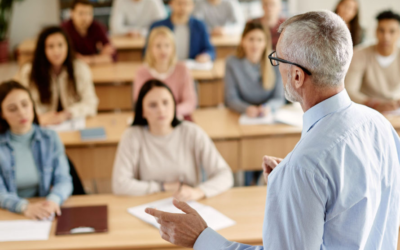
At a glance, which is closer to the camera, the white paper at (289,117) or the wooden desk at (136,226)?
the wooden desk at (136,226)

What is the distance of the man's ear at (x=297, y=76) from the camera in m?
1.16

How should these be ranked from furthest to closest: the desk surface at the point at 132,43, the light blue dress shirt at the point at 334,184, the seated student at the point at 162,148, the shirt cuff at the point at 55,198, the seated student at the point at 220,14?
the seated student at the point at 220,14
the desk surface at the point at 132,43
the seated student at the point at 162,148
the shirt cuff at the point at 55,198
the light blue dress shirt at the point at 334,184

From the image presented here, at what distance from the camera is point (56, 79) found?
145 inches

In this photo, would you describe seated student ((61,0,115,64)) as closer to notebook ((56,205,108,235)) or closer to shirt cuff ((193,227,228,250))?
notebook ((56,205,108,235))

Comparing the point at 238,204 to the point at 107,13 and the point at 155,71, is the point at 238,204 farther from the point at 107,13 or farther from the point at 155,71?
the point at 107,13

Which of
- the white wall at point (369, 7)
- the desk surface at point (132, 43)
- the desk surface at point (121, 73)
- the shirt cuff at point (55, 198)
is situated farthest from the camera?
the white wall at point (369, 7)

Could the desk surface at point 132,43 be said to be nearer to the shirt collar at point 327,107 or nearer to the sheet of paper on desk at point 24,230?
the sheet of paper on desk at point 24,230

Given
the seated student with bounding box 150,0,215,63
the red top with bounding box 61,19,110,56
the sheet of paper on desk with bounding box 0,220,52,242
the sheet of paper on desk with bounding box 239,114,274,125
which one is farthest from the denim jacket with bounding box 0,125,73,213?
the red top with bounding box 61,19,110,56

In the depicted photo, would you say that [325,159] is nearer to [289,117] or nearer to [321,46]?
[321,46]

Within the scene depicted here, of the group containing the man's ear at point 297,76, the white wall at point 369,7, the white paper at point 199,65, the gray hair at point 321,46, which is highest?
the white wall at point 369,7

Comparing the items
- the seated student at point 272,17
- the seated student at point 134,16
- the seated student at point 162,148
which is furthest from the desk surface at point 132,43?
the seated student at point 162,148

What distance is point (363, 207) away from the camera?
45.4 inches

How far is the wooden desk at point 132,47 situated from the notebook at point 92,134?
2.49 metres

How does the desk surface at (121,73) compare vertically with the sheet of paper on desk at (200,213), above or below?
above
